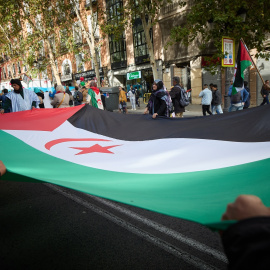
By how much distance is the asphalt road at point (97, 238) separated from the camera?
271 centimetres

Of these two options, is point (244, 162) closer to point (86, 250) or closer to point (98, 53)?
point (86, 250)

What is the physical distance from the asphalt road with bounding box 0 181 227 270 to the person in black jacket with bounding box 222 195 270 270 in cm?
163

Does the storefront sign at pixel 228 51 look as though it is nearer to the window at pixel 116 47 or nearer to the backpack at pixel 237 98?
the backpack at pixel 237 98

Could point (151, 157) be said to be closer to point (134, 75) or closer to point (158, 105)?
point (158, 105)

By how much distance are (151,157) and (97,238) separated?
119 cm

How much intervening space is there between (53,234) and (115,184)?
1649 mm

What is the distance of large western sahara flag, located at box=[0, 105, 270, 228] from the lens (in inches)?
74.3

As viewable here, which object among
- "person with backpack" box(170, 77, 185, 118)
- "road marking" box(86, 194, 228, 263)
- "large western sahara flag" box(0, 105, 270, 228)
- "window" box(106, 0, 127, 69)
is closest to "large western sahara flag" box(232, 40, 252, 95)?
"large western sahara flag" box(0, 105, 270, 228)

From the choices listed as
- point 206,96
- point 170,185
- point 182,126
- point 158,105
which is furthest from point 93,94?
point 170,185

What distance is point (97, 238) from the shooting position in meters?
3.22

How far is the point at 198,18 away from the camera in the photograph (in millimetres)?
13328

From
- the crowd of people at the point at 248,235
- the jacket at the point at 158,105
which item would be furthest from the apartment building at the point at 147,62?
the crowd of people at the point at 248,235

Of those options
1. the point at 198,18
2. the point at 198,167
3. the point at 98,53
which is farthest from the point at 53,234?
the point at 98,53

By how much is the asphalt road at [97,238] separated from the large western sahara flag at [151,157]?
925 millimetres
